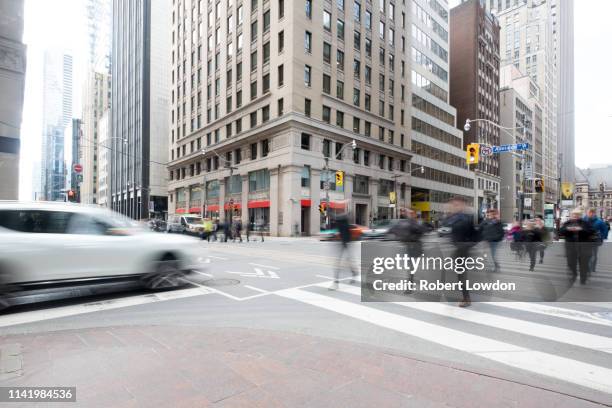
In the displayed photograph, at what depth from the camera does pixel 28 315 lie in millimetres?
5613

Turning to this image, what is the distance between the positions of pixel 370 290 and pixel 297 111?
28372mm

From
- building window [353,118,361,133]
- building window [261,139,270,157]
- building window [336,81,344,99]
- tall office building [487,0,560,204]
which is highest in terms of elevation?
tall office building [487,0,560,204]

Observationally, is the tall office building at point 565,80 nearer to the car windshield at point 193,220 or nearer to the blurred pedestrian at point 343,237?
the car windshield at point 193,220

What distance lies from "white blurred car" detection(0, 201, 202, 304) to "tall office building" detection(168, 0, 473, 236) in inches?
957

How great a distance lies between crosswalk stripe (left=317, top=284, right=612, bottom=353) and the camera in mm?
4539

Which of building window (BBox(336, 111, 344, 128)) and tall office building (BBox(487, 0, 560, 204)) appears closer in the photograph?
building window (BBox(336, 111, 344, 128))

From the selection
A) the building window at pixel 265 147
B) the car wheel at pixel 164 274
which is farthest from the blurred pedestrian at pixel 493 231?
the building window at pixel 265 147

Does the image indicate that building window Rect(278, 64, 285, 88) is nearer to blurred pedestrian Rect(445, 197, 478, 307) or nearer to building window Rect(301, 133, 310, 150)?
building window Rect(301, 133, 310, 150)

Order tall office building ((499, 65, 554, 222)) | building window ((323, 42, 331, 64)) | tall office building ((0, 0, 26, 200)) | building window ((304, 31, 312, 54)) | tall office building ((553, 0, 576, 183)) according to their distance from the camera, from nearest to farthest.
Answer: tall office building ((0, 0, 26, 200)), building window ((304, 31, 312, 54)), building window ((323, 42, 331, 64)), tall office building ((499, 65, 554, 222)), tall office building ((553, 0, 576, 183))

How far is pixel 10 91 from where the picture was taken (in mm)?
16469

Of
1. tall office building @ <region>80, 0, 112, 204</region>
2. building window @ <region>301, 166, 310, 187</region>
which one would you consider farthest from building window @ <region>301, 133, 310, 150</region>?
tall office building @ <region>80, 0, 112, 204</region>

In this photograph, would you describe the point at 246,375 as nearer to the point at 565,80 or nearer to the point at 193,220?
the point at 193,220


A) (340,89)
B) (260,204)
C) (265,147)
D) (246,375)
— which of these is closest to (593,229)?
(246,375)

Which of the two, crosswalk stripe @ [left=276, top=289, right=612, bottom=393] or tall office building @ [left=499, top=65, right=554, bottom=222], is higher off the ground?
tall office building @ [left=499, top=65, right=554, bottom=222]
